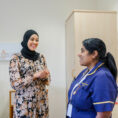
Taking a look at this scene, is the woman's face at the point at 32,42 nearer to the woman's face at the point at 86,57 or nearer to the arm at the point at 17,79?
the arm at the point at 17,79

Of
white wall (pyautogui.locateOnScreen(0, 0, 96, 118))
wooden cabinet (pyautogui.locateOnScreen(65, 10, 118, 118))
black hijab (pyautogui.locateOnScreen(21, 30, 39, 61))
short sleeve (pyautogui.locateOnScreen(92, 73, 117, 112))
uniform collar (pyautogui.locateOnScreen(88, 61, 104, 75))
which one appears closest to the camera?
short sleeve (pyautogui.locateOnScreen(92, 73, 117, 112))

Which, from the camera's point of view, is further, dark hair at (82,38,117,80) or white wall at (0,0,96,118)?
white wall at (0,0,96,118)

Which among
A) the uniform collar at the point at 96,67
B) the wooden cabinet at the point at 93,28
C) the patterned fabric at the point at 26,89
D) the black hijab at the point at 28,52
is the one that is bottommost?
the patterned fabric at the point at 26,89

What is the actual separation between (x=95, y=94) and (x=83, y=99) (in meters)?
0.11

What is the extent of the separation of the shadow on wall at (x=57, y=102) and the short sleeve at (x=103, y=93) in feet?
6.08

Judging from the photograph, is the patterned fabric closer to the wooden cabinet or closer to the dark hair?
the wooden cabinet

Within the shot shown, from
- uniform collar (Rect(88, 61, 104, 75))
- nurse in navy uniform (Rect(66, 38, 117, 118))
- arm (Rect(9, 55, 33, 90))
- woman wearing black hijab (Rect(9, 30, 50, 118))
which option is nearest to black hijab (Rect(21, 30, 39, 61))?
woman wearing black hijab (Rect(9, 30, 50, 118))

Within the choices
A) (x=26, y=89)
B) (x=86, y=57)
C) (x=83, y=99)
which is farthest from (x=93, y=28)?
(x=83, y=99)

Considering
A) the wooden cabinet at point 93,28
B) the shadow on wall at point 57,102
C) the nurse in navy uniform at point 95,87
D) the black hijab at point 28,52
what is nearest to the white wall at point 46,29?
the shadow on wall at point 57,102

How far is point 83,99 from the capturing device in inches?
47.2

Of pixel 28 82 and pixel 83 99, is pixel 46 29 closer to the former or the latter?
pixel 28 82

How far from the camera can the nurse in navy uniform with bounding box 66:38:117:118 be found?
3.71 ft

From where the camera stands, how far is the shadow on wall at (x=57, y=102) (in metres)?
2.96

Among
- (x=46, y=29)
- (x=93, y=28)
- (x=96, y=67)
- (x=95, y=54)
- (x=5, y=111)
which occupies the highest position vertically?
(x=46, y=29)
